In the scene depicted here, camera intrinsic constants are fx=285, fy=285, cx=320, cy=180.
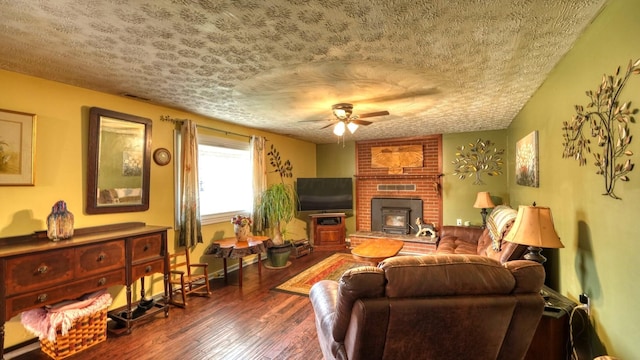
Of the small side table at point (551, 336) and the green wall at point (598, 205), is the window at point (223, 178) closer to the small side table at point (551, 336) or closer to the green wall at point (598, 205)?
the small side table at point (551, 336)

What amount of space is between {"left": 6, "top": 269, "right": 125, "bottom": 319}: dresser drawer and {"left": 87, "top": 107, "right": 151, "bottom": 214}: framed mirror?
0.74 m

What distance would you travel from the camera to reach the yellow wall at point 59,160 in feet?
7.72

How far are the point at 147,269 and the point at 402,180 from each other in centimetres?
482

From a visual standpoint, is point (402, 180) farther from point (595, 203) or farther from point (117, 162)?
point (117, 162)

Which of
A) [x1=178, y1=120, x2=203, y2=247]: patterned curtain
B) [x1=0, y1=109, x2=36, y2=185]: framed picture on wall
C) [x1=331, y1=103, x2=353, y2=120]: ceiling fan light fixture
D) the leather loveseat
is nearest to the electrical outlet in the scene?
the leather loveseat

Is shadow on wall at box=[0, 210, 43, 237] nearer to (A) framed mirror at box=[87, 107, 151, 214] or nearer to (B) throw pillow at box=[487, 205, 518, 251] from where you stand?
(A) framed mirror at box=[87, 107, 151, 214]

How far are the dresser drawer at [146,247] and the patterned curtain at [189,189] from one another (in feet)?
2.11

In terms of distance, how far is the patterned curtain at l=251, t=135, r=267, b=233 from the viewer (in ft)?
15.8

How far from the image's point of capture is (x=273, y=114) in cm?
387

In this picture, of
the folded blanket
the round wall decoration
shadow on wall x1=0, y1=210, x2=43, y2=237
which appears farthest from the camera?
the round wall decoration

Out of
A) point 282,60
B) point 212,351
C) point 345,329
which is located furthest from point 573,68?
point 212,351

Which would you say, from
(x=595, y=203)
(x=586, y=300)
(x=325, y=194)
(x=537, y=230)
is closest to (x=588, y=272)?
(x=586, y=300)

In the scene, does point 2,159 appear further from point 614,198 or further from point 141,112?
point 614,198

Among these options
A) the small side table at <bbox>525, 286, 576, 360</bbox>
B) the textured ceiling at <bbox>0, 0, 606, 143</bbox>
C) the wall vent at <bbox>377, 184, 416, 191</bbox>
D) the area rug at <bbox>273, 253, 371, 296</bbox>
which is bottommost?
the area rug at <bbox>273, 253, 371, 296</bbox>
